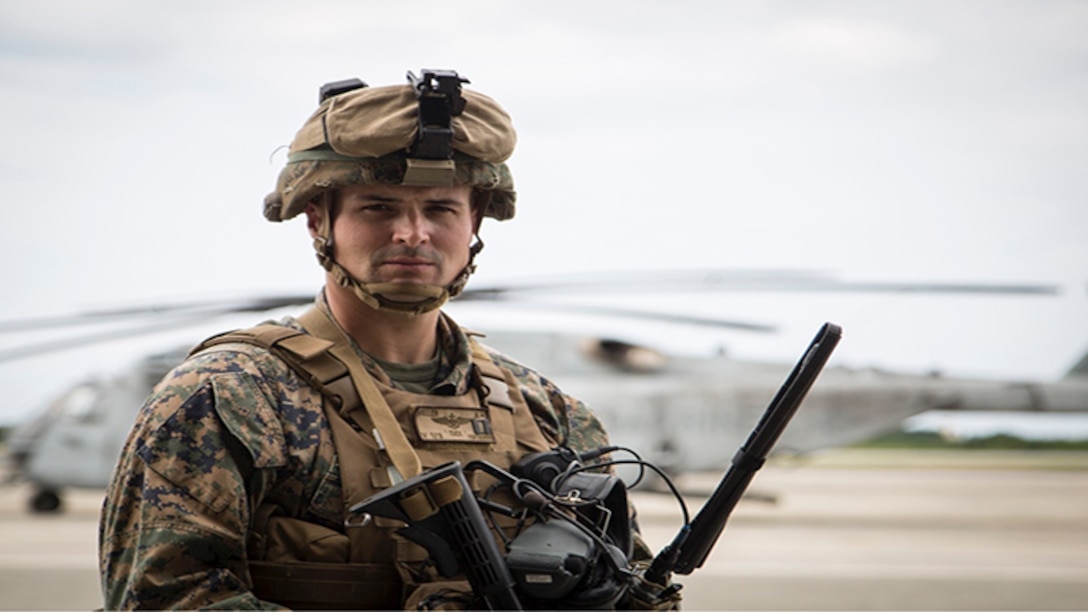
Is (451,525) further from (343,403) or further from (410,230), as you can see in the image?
(410,230)

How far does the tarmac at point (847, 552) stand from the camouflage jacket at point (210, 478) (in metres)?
5.58

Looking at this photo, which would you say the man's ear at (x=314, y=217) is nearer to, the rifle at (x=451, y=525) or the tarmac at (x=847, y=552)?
the rifle at (x=451, y=525)

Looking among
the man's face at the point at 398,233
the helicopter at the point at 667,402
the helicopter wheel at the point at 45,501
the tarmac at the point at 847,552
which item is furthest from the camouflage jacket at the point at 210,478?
the helicopter wheel at the point at 45,501

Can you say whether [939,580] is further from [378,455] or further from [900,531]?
[378,455]

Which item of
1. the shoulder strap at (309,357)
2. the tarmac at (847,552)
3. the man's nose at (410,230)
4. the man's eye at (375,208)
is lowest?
the tarmac at (847,552)

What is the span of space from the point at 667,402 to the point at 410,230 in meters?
11.5

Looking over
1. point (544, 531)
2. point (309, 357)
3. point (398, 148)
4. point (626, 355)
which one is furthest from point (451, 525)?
point (626, 355)

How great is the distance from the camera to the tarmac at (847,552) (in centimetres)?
839

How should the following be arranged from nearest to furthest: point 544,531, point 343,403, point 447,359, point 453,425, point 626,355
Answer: point 544,531
point 343,403
point 453,425
point 447,359
point 626,355

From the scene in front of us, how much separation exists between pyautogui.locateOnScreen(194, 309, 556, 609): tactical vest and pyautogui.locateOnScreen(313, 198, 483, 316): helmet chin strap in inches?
4.6

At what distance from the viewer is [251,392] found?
2199mm

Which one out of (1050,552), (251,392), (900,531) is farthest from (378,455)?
(900,531)

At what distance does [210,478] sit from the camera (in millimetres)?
2068

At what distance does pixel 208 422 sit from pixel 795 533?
1219 cm
